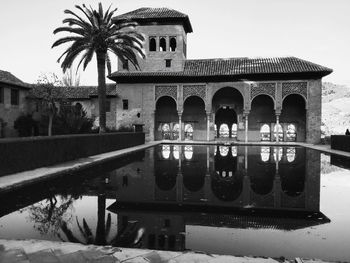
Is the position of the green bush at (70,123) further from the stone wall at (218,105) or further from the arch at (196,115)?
the arch at (196,115)

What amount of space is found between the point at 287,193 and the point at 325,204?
111 cm

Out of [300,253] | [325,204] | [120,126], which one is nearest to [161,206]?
[300,253]

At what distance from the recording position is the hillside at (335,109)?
63.0 meters

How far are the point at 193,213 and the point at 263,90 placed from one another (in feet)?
86.7

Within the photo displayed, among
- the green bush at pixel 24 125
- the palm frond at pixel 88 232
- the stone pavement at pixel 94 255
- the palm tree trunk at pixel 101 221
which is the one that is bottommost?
the palm frond at pixel 88 232

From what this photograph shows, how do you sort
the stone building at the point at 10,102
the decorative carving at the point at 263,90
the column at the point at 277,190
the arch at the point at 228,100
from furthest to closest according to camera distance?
the arch at the point at 228,100
the decorative carving at the point at 263,90
the stone building at the point at 10,102
the column at the point at 277,190

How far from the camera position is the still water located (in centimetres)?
446

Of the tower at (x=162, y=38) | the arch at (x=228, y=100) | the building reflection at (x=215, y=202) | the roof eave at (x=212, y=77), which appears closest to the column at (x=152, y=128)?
the roof eave at (x=212, y=77)

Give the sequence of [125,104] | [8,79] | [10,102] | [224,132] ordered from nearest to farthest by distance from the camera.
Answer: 1. [10,102]
2. [8,79]
3. [125,104]
4. [224,132]

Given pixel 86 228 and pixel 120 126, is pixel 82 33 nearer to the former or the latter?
pixel 120 126

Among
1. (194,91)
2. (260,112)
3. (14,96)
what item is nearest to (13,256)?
(14,96)

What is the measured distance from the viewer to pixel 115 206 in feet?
21.1

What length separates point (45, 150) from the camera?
11.7 m

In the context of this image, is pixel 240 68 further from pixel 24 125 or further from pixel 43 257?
pixel 43 257
